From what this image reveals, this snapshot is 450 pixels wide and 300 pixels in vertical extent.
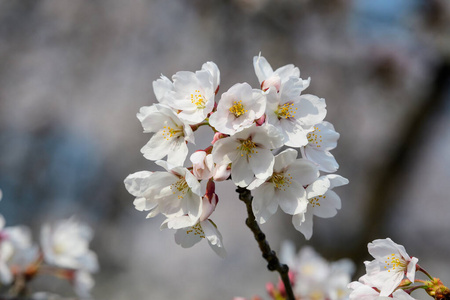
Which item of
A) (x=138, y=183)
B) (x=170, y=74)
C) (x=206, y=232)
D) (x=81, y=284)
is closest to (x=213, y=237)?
(x=206, y=232)

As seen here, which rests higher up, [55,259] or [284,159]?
[55,259]

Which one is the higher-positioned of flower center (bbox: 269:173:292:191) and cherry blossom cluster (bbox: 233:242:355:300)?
flower center (bbox: 269:173:292:191)

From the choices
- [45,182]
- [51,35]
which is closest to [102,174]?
[45,182]

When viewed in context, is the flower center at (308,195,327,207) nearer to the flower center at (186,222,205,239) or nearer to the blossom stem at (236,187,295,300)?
the blossom stem at (236,187,295,300)

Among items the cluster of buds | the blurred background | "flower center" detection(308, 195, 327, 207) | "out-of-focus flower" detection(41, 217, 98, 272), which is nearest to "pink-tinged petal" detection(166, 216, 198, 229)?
"flower center" detection(308, 195, 327, 207)

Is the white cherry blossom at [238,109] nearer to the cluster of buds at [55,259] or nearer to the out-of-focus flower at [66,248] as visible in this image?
the cluster of buds at [55,259]

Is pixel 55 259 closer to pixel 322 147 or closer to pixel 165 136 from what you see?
pixel 165 136

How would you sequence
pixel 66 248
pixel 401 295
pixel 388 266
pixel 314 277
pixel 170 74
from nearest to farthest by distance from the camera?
1. pixel 401 295
2. pixel 388 266
3. pixel 314 277
4. pixel 66 248
5. pixel 170 74
